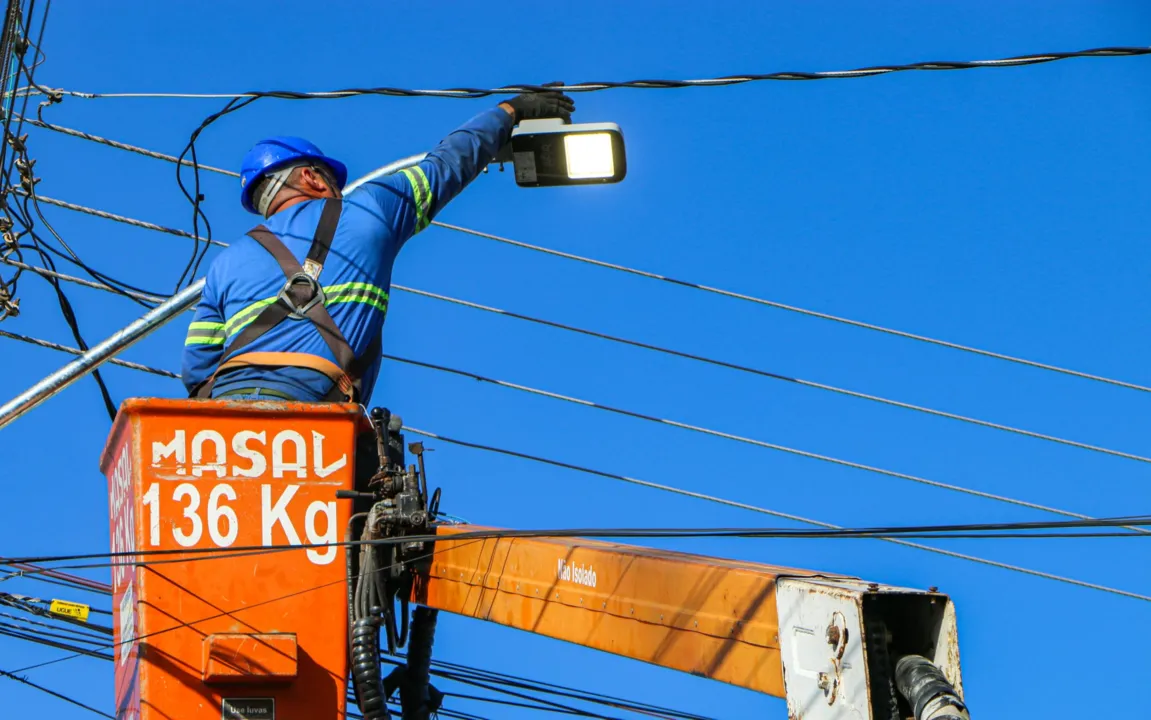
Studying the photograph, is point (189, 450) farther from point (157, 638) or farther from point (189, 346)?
point (189, 346)

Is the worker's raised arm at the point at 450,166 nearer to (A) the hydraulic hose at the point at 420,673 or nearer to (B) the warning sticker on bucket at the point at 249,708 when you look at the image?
(A) the hydraulic hose at the point at 420,673

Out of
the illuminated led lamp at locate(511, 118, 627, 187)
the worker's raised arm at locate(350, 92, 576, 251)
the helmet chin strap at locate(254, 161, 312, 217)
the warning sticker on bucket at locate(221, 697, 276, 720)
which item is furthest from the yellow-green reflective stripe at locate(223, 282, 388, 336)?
the warning sticker on bucket at locate(221, 697, 276, 720)

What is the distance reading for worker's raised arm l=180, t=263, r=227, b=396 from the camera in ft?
23.3

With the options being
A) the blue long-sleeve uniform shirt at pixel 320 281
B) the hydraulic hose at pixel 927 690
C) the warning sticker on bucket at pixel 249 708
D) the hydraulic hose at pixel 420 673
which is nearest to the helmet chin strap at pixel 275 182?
the blue long-sleeve uniform shirt at pixel 320 281

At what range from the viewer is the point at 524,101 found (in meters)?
8.06

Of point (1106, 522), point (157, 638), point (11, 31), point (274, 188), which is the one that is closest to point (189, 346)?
point (274, 188)

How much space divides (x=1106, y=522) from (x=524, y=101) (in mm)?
4644

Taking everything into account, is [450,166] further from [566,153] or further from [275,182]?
[275,182]

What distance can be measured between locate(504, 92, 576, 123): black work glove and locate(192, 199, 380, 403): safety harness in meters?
1.43

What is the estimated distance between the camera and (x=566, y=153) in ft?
25.5

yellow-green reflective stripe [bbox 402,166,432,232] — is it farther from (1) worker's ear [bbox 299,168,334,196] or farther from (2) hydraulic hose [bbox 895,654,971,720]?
(2) hydraulic hose [bbox 895,654,971,720]

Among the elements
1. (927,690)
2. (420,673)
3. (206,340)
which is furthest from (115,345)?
(927,690)

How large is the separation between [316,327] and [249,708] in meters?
1.70

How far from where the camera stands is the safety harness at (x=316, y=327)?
6652 millimetres
